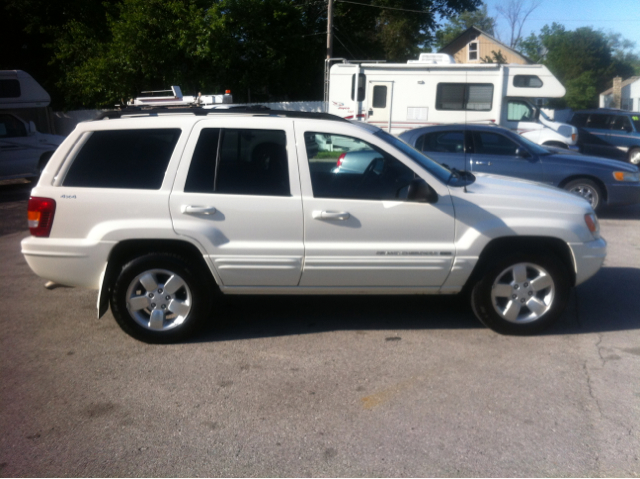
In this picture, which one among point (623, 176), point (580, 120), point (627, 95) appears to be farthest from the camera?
point (627, 95)

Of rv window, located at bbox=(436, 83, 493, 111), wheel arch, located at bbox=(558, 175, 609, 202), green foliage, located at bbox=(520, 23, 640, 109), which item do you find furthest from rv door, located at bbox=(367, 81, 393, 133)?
green foliage, located at bbox=(520, 23, 640, 109)

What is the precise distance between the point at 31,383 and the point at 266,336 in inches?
71.3

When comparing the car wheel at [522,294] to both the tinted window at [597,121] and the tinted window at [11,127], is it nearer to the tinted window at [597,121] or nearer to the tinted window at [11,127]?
the tinted window at [11,127]

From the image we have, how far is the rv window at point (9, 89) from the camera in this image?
54.9 feet

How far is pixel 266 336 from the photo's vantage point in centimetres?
547

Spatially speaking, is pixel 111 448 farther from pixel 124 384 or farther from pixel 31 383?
pixel 31 383

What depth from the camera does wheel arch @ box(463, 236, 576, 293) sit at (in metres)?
5.26

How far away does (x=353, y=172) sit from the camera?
532cm

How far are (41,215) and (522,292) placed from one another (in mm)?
3850

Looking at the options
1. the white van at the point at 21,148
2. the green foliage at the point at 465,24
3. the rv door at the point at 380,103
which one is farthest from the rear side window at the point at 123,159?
the green foliage at the point at 465,24

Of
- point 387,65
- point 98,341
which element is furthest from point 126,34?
point 98,341

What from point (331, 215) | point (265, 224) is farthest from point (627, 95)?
point (265, 224)

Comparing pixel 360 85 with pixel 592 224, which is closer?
pixel 592 224

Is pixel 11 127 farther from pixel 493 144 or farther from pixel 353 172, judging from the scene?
pixel 353 172
